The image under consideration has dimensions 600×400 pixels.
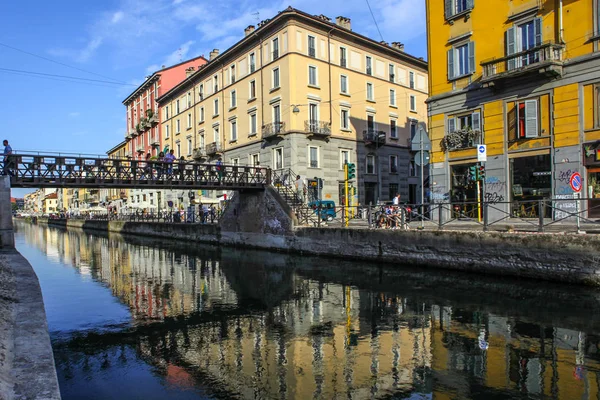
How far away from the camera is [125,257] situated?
86.2ft

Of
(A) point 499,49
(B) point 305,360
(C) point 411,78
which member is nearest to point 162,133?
(C) point 411,78

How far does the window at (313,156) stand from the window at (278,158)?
83.6 inches

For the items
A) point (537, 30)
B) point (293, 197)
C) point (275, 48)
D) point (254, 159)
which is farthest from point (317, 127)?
point (537, 30)

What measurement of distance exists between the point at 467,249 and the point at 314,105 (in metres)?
21.7

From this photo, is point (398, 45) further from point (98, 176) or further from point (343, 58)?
point (98, 176)

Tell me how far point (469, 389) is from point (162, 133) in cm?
5374

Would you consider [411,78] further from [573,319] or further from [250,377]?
[250,377]

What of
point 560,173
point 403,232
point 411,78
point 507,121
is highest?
point 411,78

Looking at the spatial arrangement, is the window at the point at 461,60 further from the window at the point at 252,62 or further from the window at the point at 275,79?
the window at the point at 252,62

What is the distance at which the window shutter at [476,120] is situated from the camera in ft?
71.9

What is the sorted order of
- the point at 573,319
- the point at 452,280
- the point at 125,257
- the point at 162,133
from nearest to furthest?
the point at 573,319
the point at 452,280
the point at 125,257
the point at 162,133

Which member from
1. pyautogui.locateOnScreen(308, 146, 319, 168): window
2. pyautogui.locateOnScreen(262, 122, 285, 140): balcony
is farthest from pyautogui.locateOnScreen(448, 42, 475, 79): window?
pyautogui.locateOnScreen(262, 122, 285, 140): balcony

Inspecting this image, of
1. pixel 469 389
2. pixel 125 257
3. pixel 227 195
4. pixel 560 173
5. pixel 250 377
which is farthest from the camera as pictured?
pixel 227 195

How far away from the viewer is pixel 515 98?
2031 cm
